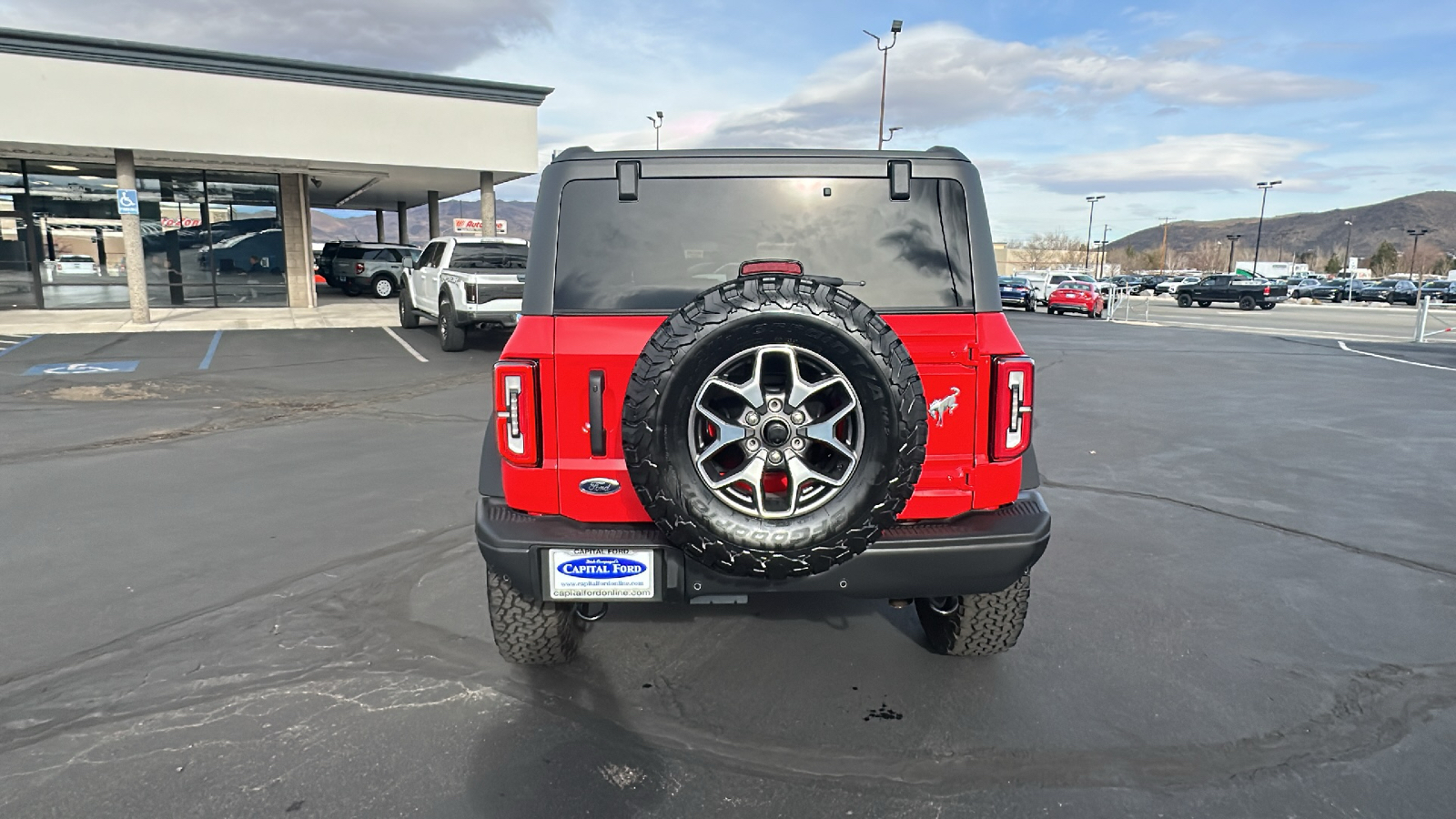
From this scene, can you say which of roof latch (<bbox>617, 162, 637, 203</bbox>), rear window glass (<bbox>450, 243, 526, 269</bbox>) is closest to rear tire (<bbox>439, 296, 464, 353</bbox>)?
rear window glass (<bbox>450, 243, 526, 269</bbox>)

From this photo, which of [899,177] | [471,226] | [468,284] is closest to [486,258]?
[468,284]

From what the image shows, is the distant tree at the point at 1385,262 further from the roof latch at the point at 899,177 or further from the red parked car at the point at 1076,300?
Result: the roof latch at the point at 899,177

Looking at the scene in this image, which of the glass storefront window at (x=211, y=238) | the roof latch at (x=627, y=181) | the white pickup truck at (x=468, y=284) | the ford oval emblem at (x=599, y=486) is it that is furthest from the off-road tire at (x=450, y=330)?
the glass storefront window at (x=211, y=238)

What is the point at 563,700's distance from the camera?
327cm

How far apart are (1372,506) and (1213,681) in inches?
143

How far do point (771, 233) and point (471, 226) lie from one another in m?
23.9

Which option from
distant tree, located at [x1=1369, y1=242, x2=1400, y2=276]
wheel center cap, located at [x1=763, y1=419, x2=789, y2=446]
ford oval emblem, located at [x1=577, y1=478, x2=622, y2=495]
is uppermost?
distant tree, located at [x1=1369, y1=242, x2=1400, y2=276]

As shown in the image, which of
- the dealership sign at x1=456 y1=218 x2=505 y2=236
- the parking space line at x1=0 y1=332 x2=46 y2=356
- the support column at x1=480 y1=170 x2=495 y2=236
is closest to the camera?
the parking space line at x1=0 y1=332 x2=46 y2=356

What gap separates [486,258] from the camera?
15.0 meters

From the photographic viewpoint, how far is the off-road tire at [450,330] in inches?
559

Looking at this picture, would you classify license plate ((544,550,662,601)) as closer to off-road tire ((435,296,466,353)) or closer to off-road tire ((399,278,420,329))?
off-road tire ((435,296,466,353))

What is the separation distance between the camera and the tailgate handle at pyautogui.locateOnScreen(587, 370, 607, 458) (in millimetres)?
2938

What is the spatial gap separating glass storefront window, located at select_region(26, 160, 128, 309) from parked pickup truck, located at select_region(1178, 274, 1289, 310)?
44257 millimetres

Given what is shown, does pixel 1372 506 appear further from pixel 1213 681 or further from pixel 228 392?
pixel 228 392
